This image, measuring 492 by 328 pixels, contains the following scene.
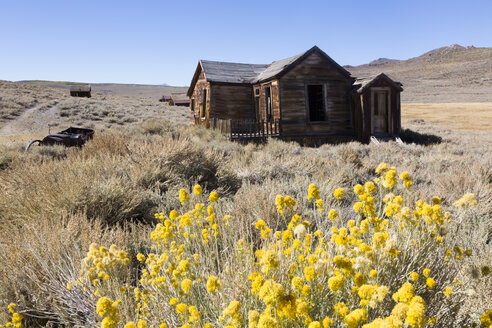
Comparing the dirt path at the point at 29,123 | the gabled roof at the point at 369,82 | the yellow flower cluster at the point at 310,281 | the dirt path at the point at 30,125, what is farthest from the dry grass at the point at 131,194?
the dirt path at the point at 29,123

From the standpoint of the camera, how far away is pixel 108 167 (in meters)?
5.77

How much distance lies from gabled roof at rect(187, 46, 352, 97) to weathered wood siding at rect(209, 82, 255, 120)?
1.18 feet

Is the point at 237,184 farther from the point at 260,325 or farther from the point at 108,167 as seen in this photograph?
the point at 260,325

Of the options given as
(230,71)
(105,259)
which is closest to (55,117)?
(230,71)

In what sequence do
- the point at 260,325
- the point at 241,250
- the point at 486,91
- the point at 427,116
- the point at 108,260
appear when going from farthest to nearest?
the point at 486,91, the point at 427,116, the point at 241,250, the point at 108,260, the point at 260,325

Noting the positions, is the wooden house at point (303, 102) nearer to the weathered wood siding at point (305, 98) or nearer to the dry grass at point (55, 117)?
the weathered wood siding at point (305, 98)

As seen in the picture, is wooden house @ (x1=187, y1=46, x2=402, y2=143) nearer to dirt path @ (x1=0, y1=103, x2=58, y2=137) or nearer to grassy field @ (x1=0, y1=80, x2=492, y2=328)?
grassy field @ (x1=0, y1=80, x2=492, y2=328)

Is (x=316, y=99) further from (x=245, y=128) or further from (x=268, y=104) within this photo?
(x=245, y=128)

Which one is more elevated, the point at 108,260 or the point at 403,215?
the point at 403,215

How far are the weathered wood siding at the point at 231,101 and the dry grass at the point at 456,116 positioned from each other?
555 inches

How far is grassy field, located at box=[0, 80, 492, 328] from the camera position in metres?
1.71

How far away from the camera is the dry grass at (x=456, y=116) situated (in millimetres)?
21734

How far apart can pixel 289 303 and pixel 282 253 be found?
0.73 meters

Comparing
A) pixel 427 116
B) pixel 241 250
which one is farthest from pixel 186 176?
pixel 427 116
